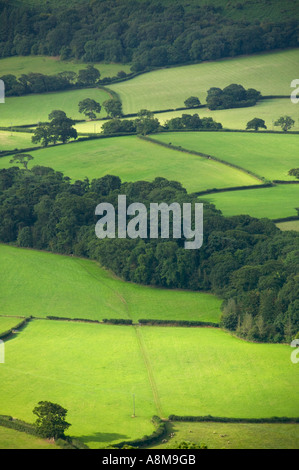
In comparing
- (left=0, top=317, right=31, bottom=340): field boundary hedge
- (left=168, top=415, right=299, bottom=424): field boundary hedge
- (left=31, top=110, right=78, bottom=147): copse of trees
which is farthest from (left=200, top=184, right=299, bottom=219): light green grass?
(left=168, top=415, right=299, bottom=424): field boundary hedge

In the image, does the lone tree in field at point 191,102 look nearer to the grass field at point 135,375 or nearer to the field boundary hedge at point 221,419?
the grass field at point 135,375

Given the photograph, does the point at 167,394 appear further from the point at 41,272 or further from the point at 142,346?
the point at 41,272

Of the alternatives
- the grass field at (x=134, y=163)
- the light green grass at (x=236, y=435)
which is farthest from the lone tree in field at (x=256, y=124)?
the light green grass at (x=236, y=435)

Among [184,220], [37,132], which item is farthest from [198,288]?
[37,132]

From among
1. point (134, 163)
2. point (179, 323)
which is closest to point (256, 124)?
point (134, 163)

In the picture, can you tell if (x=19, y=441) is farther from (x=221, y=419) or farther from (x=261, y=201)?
(x=261, y=201)
